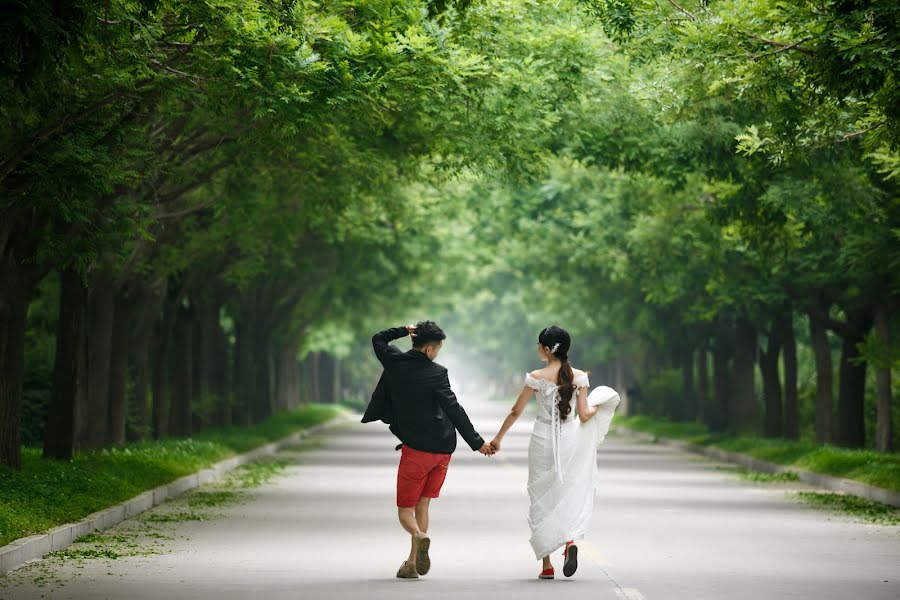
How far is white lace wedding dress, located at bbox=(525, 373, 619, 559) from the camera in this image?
14.3 meters

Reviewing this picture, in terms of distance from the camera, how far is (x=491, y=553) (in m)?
17.0

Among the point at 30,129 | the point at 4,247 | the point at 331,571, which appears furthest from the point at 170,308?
the point at 331,571

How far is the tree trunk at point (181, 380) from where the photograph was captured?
39.3 meters

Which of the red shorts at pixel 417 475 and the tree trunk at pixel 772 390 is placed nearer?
the red shorts at pixel 417 475

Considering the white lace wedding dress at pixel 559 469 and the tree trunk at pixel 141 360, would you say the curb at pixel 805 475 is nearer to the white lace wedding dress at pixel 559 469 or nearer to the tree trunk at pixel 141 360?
the white lace wedding dress at pixel 559 469

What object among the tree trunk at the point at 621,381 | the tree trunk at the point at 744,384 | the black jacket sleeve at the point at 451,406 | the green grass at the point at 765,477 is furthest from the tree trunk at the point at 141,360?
the tree trunk at the point at 621,381

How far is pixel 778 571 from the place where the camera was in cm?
1530

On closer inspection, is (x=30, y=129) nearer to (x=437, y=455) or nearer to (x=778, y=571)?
(x=437, y=455)

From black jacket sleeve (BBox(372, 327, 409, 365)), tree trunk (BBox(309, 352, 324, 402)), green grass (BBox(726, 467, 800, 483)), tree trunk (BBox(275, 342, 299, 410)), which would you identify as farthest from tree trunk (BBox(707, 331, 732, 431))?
black jacket sleeve (BBox(372, 327, 409, 365))

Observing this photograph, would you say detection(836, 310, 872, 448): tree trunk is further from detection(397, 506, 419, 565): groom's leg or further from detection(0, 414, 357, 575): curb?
detection(397, 506, 419, 565): groom's leg

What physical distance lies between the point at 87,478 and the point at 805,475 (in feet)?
45.6

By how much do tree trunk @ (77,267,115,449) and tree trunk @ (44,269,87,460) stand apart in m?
3.09

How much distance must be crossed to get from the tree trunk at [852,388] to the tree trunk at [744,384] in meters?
9.31

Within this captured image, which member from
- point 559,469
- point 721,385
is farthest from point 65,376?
point 721,385
